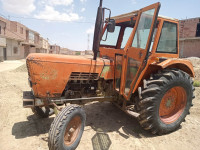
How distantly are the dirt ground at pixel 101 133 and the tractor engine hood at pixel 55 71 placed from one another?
2.81 ft

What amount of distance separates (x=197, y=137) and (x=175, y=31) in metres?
2.23

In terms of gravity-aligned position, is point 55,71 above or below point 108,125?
above

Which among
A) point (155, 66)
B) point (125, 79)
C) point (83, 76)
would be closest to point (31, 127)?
point (83, 76)

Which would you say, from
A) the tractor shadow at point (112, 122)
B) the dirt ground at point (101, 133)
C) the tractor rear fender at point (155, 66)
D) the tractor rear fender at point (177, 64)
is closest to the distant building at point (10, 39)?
the dirt ground at point (101, 133)

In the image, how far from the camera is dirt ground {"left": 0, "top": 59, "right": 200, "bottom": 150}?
280 cm

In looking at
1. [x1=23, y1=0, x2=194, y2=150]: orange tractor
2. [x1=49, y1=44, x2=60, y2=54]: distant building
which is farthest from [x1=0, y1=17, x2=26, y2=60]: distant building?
[x1=23, y1=0, x2=194, y2=150]: orange tractor

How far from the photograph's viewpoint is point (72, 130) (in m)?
2.61

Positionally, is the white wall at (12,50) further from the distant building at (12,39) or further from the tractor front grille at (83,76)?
the tractor front grille at (83,76)

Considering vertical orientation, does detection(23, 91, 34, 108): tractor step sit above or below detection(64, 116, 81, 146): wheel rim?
above

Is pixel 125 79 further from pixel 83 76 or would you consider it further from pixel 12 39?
pixel 12 39

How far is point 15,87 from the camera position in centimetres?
596

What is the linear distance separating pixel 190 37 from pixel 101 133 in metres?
17.8

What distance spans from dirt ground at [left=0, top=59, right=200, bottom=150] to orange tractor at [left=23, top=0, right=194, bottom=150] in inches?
9.6

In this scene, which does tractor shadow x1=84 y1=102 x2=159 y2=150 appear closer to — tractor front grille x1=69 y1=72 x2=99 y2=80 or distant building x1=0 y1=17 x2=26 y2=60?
tractor front grille x1=69 y1=72 x2=99 y2=80
